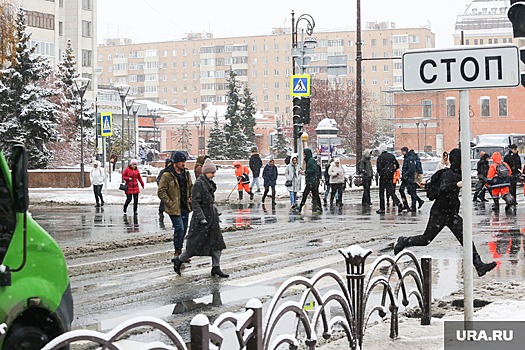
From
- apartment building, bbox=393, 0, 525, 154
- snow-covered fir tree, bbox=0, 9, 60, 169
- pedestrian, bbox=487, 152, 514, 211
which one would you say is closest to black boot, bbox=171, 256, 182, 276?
pedestrian, bbox=487, 152, 514, 211

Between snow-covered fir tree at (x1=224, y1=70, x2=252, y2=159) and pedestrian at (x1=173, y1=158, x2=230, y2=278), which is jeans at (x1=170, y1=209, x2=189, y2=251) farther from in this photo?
snow-covered fir tree at (x1=224, y1=70, x2=252, y2=159)

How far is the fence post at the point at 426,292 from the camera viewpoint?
853 centimetres

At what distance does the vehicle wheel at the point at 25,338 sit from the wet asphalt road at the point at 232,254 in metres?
2.45

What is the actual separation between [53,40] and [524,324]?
7724 cm

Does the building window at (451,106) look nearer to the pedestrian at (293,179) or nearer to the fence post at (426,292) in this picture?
the pedestrian at (293,179)

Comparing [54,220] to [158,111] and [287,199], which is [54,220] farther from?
[158,111]

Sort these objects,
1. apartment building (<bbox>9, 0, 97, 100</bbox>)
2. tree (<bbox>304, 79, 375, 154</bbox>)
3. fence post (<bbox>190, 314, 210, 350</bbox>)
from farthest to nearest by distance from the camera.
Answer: apartment building (<bbox>9, 0, 97, 100</bbox>) → tree (<bbox>304, 79, 375, 154</bbox>) → fence post (<bbox>190, 314, 210, 350</bbox>)

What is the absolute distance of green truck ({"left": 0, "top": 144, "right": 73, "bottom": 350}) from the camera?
208 inches

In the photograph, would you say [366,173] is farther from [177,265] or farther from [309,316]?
[309,316]

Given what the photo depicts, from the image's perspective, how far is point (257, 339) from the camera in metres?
5.29

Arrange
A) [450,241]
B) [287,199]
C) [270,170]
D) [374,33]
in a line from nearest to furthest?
[450,241]
[270,170]
[287,199]
[374,33]

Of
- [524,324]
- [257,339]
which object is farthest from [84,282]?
[257,339]

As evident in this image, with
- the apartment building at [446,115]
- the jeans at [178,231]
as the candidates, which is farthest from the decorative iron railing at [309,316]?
the apartment building at [446,115]

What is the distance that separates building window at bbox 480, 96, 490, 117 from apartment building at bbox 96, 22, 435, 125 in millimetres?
57255
